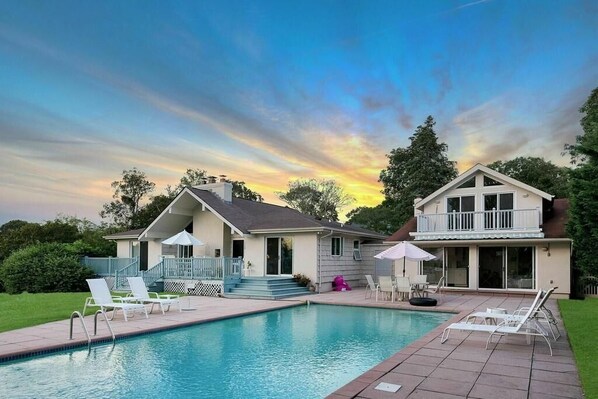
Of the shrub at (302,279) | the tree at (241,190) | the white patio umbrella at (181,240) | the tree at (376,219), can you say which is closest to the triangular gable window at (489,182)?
the shrub at (302,279)

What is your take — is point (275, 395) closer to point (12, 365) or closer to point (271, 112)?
point (12, 365)

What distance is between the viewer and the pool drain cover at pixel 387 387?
550cm

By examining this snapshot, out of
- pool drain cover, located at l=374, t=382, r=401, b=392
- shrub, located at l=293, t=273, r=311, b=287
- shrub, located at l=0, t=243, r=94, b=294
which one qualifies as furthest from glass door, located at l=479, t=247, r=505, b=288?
shrub, located at l=0, t=243, r=94, b=294

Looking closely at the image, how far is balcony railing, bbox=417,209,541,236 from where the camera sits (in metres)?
19.0

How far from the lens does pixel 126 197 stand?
44.2 metres

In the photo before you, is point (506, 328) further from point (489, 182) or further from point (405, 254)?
point (489, 182)

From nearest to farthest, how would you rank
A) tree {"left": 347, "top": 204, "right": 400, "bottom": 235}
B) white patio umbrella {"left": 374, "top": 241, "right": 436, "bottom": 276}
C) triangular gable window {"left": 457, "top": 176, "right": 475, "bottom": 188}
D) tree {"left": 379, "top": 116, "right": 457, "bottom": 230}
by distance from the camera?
white patio umbrella {"left": 374, "top": 241, "right": 436, "bottom": 276} < triangular gable window {"left": 457, "top": 176, "right": 475, "bottom": 188} < tree {"left": 379, "top": 116, "right": 457, "bottom": 230} < tree {"left": 347, "top": 204, "right": 400, "bottom": 235}

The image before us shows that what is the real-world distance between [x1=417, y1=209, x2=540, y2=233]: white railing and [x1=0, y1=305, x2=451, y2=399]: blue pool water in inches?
361

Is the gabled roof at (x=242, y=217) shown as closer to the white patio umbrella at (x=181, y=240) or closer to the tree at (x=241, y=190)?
the white patio umbrella at (x=181, y=240)

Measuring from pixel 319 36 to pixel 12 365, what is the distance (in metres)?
13.7

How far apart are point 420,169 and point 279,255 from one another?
61.1ft

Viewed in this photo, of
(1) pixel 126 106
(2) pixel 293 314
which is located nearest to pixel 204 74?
(1) pixel 126 106

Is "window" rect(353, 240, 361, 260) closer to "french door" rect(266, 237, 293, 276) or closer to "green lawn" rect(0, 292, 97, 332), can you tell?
"french door" rect(266, 237, 293, 276)

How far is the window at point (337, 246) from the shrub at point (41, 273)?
1378 centimetres
